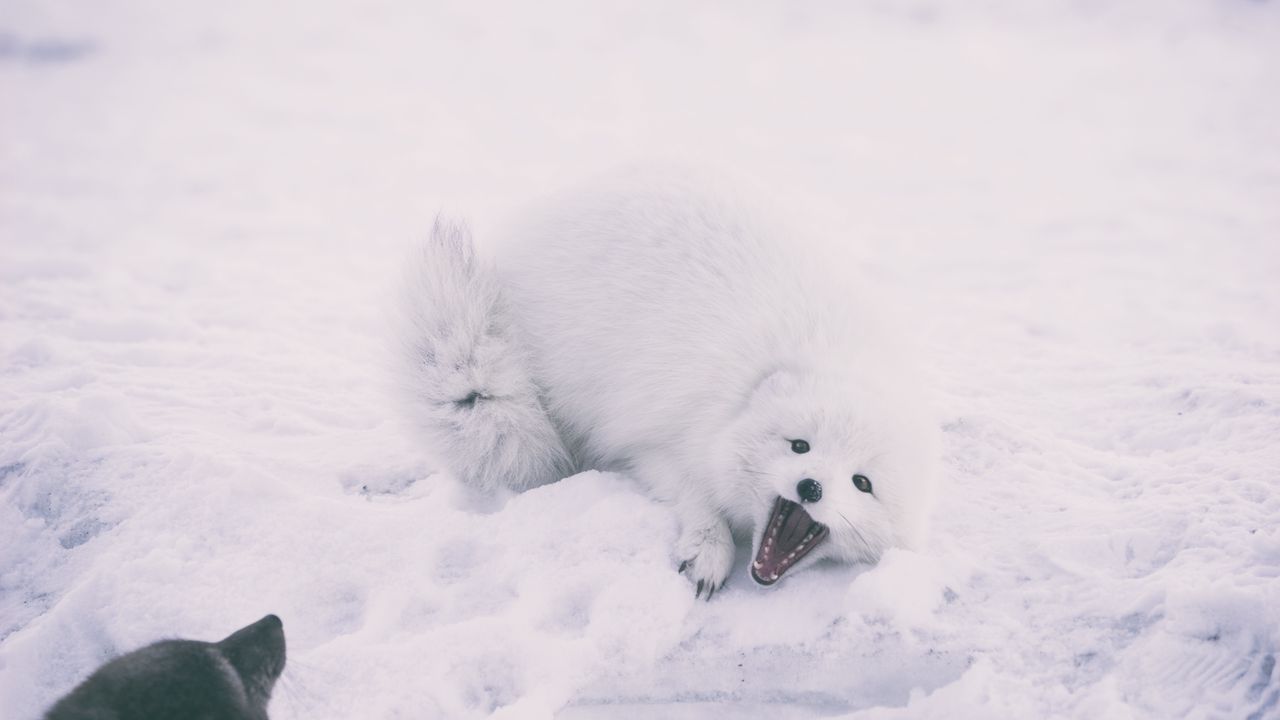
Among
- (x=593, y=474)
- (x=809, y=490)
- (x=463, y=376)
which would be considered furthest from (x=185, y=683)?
(x=809, y=490)

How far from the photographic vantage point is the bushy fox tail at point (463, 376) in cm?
263

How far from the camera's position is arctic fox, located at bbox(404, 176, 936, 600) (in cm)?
231

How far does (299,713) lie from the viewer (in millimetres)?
1931

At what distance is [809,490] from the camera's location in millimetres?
2154

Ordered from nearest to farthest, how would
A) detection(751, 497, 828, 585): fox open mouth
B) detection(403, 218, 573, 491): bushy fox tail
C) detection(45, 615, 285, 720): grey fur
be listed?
1. detection(45, 615, 285, 720): grey fur
2. detection(751, 497, 828, 585): fox open mouth
3. detection(403, 218, 573, 491): bushy fox tail

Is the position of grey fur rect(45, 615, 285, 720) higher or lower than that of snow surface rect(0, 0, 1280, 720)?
higher

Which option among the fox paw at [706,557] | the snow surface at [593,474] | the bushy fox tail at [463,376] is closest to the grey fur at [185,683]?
the snow surface at [593,474]

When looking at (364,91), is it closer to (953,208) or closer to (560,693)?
(953,208)

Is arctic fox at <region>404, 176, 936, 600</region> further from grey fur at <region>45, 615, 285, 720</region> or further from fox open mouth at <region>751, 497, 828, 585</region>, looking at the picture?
grey fur at <region>45, 615, 285, 720</region>

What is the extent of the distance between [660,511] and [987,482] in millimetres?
1135

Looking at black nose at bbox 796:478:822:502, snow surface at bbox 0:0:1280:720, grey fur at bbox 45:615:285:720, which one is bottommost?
snow surface at bbox 0:0:1280:720

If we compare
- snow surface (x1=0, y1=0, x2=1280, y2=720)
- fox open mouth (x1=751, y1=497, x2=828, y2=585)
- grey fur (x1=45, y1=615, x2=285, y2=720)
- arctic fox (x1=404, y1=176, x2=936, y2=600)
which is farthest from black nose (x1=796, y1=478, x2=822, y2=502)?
grey fur (x1=45, y1=615, x2=285, y2=720)

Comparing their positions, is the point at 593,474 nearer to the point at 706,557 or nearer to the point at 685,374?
the point at 685,374

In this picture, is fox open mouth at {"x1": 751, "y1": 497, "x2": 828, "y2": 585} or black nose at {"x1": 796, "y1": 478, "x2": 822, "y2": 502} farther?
fox open mouth at {"x1": 751, "y1": 497, "x2": 828, "y2": 585}
